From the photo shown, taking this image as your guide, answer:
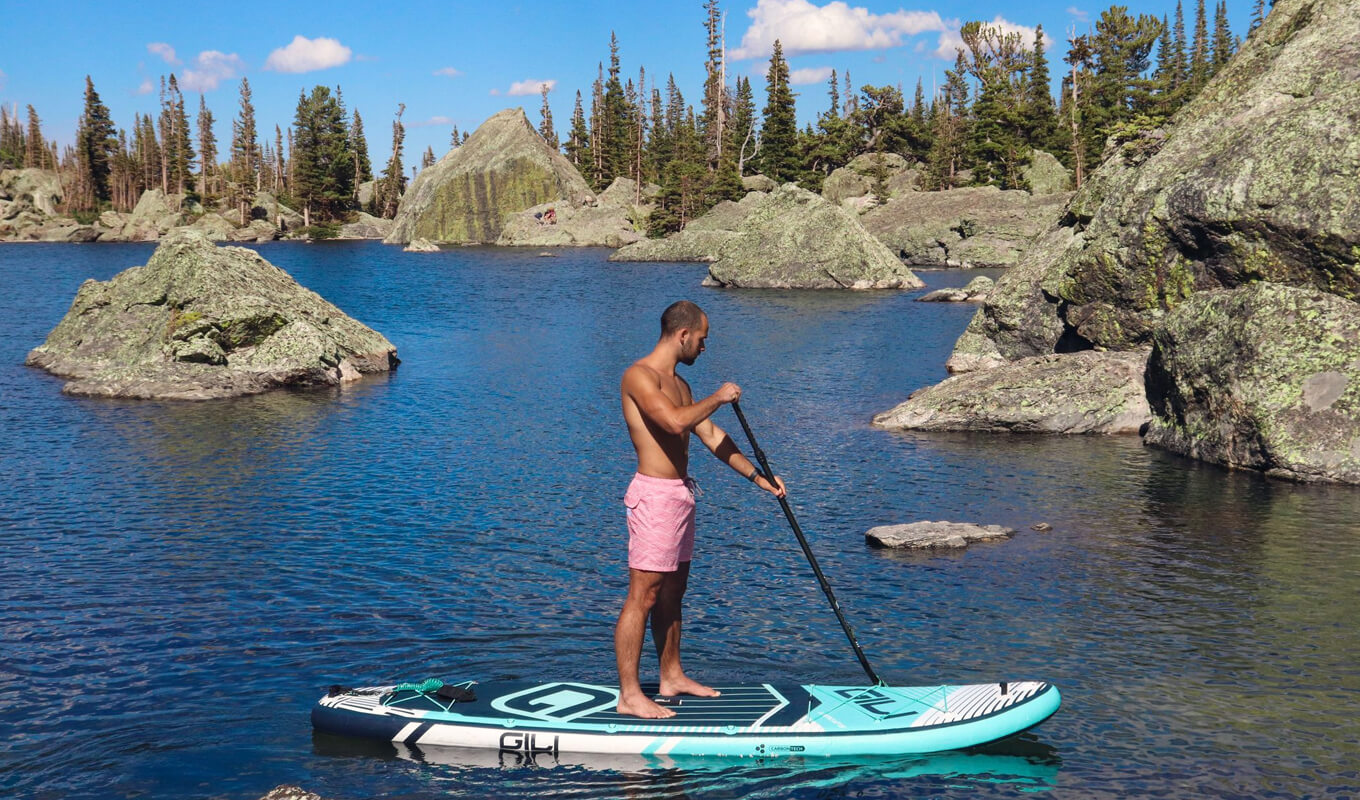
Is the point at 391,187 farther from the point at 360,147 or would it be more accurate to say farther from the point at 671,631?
the point at 671,631

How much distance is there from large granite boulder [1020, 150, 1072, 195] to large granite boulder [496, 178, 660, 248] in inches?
1597

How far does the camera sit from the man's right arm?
27.6 feet

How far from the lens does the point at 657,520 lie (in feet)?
28.3

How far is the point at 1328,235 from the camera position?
18750 mm

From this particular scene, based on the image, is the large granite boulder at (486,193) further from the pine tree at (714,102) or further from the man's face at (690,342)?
the man's face at (690,342)

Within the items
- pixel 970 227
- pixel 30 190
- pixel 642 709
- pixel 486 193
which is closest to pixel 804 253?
pixel 970 227

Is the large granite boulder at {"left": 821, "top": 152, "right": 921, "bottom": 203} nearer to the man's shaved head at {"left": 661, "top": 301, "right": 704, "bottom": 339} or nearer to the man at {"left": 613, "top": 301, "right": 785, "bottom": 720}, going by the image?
the man's shaved head at {"left": 661, "top": 301, "right": 704, "bottom": 339}

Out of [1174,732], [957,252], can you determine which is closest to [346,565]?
[1174,732]

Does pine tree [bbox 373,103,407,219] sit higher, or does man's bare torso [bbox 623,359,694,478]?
pine tree [bbox 373,103,407,219]

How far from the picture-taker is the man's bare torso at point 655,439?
28.3 feet

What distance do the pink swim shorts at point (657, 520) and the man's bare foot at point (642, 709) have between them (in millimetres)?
1056

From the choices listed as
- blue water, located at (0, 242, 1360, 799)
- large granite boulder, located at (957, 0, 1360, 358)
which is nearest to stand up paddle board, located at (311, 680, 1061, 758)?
blue water, located at (0, 242, 1360, 799)

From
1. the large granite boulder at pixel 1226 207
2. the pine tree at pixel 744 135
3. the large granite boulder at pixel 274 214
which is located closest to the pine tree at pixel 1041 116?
the pine tree at pixel 744 135

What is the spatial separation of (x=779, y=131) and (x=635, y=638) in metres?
Answer: 114
